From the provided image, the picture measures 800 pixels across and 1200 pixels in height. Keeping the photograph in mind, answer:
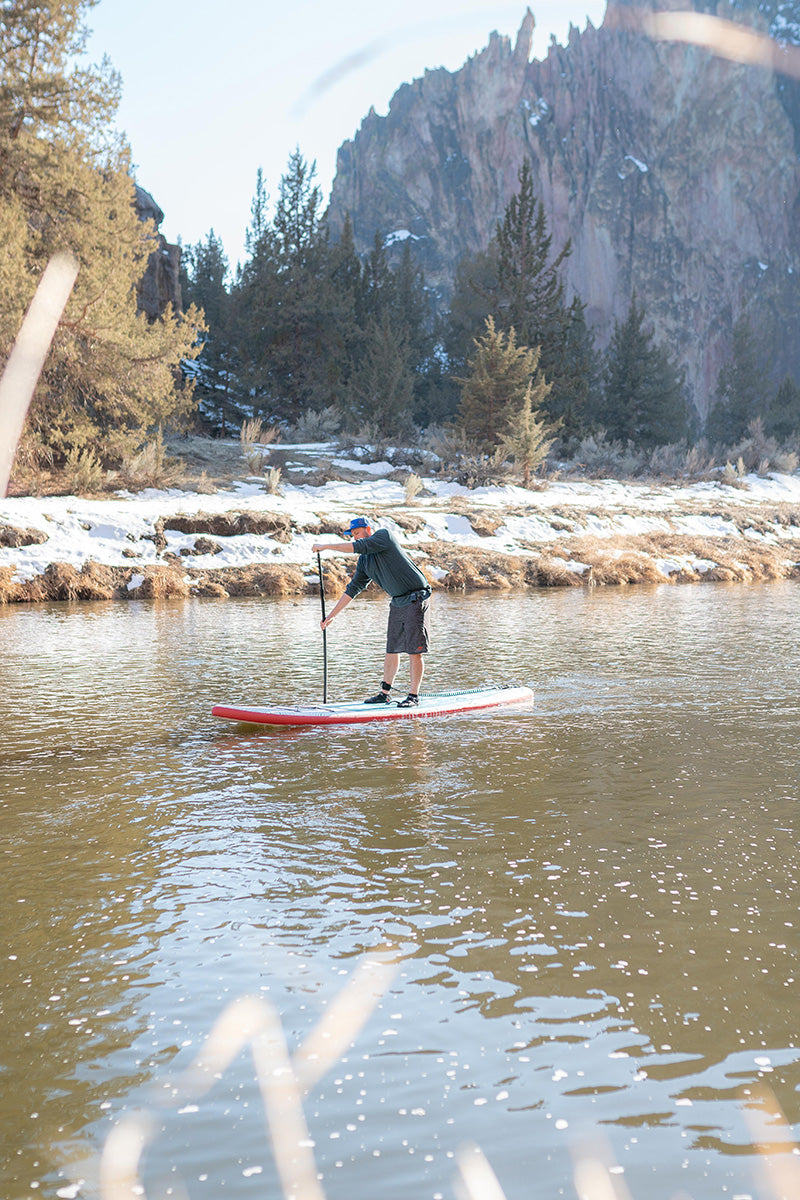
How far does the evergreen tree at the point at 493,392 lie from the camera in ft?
108

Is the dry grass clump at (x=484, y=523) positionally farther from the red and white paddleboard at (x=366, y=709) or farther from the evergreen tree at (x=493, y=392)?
the red and white paddleboard at (x=366, y=709)

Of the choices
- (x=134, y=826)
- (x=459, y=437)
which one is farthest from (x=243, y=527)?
(x=134, y=826)

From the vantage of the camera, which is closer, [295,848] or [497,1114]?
[497,1114]

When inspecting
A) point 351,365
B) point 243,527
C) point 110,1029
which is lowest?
point 110,1029

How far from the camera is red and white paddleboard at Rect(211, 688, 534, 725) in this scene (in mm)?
8344

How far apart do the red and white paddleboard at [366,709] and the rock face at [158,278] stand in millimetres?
27455

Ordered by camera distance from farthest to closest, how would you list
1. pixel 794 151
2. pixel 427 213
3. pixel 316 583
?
1. pixel 427 213
2. pixel 794 151
3. pixel 316 583

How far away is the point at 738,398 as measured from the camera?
56000 millimetres

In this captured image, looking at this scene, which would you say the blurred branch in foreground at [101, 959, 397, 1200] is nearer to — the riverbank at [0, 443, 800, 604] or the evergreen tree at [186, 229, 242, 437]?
the riverbank at [0, 443, 800, 604]

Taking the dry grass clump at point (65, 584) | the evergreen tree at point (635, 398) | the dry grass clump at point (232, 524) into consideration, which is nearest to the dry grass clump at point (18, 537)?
the dry grass clump at point (65, 584)

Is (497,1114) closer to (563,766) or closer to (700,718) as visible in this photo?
(563,766)

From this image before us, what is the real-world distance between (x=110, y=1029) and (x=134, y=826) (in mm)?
2386

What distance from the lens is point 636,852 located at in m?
5.21

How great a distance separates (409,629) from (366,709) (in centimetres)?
110
